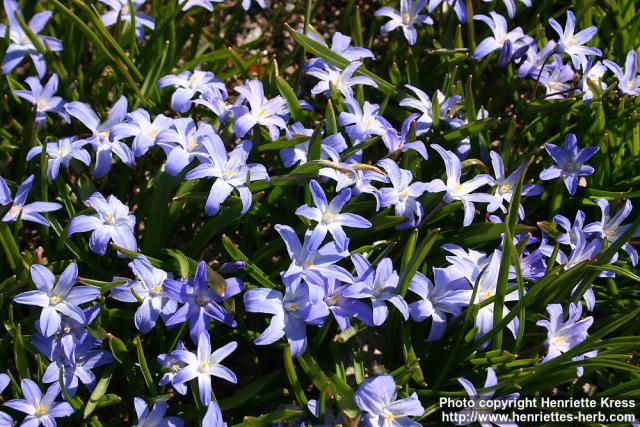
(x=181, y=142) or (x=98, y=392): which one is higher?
(x=181, y=142)

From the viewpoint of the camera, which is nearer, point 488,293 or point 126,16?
point 488,293

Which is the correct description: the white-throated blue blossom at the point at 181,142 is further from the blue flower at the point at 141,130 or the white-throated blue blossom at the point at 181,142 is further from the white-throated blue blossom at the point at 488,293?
the white-throated blue blossom at the point at 488,293

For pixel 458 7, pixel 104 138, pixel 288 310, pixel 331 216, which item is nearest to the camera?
pixel 288 310

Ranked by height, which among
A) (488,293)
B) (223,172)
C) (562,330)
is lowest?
(562,330)

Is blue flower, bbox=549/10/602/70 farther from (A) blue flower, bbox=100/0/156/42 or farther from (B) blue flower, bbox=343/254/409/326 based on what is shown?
(A) blue flower, bbox=100/0/156/42

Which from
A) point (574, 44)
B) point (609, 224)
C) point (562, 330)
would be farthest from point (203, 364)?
point (574, 44)

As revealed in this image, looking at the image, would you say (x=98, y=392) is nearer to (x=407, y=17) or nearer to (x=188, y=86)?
(x=188, y=86)

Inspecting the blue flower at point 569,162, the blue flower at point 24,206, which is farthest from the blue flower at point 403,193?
the blue flower at point 24,206
